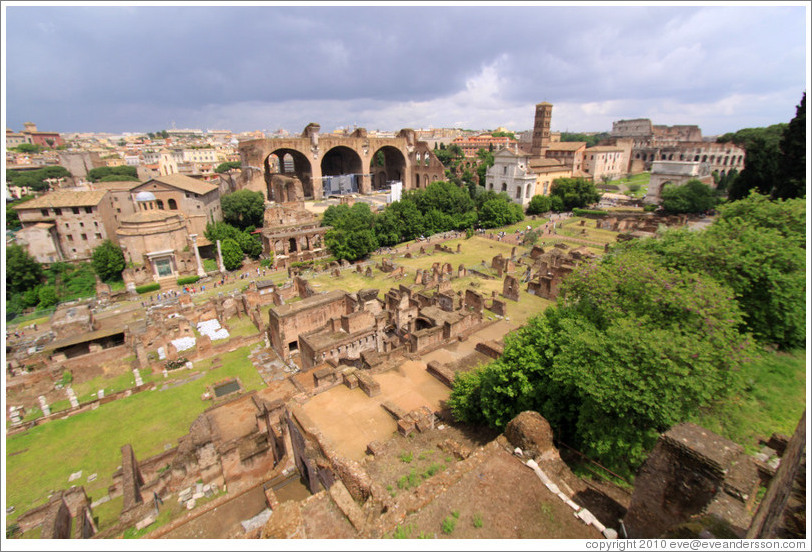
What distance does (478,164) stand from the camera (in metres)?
88.4

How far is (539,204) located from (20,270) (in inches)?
2640

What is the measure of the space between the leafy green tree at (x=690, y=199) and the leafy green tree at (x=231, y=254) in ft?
197

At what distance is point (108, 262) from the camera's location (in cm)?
3719

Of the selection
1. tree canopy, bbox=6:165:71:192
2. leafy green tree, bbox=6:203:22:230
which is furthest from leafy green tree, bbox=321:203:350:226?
tree canopy, bbox=6:165:71:192

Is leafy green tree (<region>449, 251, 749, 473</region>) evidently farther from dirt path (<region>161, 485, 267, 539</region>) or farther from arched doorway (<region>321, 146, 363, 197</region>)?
arched doorway (<region>321, 146, 363, 197</region>)

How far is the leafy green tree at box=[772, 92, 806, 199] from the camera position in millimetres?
32594

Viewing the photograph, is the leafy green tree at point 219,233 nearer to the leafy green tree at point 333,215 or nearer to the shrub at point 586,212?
the leafy green tree at point 333,215

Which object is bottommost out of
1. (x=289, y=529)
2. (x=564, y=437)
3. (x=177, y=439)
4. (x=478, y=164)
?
(x=177, y=439)

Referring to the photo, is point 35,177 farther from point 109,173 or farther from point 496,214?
point 496,214

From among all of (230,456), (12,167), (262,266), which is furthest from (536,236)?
(12,167)

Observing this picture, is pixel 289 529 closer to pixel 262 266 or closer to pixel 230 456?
pixel 230 456

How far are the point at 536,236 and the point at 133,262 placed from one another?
46.0 metres

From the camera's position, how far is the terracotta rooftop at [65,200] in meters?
39.1

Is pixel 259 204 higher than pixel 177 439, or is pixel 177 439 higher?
pixel 259 204
